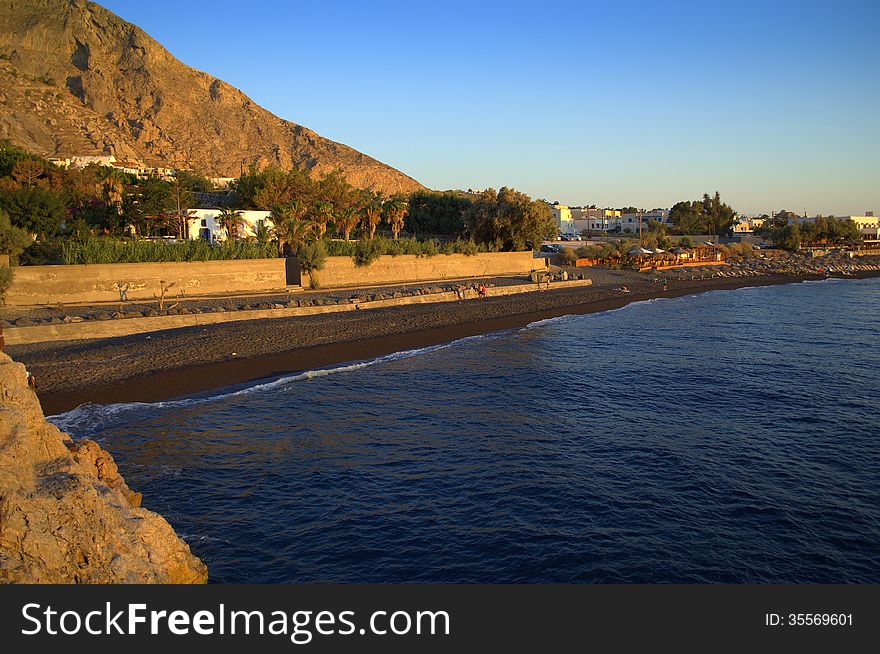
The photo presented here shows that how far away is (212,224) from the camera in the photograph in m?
50.2

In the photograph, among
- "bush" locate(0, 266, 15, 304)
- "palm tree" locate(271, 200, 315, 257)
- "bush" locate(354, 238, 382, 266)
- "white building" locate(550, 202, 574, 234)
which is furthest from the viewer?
"white building" locate(550, 202, 574, 234)

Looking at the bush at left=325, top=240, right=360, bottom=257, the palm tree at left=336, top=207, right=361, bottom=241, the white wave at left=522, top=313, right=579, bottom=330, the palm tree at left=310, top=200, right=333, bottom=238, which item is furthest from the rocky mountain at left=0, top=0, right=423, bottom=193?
the white wave at left=522, top=313, right=579, bottom=330

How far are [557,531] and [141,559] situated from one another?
719cm

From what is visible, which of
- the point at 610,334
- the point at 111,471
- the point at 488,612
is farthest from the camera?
the point at 610,334

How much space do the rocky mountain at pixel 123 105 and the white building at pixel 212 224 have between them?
176 ft

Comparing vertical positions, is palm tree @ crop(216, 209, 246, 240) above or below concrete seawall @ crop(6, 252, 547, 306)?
above

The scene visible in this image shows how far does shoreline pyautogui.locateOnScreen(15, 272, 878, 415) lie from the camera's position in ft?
70.7

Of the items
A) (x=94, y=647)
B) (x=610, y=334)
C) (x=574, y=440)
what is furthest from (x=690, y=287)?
(x=94, y=647)

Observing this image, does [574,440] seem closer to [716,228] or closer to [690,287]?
[690,287]

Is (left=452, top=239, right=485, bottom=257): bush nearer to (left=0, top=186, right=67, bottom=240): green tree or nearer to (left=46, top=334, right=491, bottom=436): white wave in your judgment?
(left=0, top=186, right=67, bottom=240): green tree

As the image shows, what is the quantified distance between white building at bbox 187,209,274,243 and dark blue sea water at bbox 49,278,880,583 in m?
26.9

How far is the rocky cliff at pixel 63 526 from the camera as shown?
7.57m

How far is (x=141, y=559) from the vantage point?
8484 millimetres

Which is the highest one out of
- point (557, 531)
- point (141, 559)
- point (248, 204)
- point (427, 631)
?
point (248, 204)
